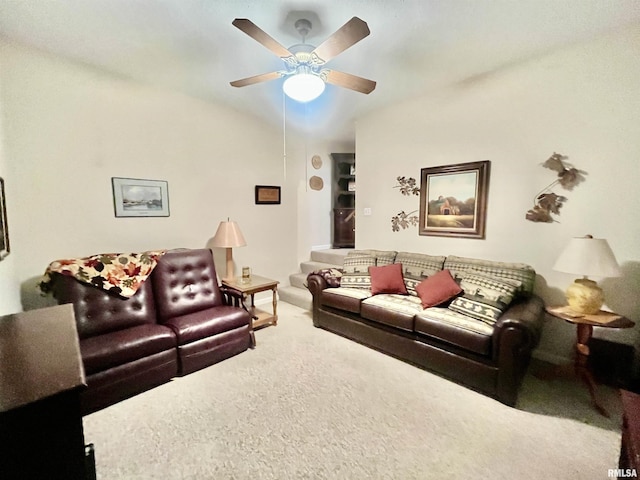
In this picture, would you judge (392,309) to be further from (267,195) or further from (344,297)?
(267,195)

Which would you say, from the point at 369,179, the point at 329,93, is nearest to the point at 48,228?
the point at 329,93

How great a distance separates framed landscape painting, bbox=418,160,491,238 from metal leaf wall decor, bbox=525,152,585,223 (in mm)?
450

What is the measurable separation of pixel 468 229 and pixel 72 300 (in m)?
3.80

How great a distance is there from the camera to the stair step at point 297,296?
4.14 meters

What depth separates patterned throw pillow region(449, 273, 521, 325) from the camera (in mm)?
2402

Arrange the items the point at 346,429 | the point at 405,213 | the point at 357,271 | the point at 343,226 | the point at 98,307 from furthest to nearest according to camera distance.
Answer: the point at 343,226, the point at 405,213, the point at 357,271, the point at 98,307, the point at 346,429

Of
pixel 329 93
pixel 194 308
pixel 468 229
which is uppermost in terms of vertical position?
pixel 329 93

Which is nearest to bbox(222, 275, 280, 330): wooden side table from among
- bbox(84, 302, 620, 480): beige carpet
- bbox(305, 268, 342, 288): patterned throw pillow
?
bbox(305, 268, 342, 288): patterned throw pillow

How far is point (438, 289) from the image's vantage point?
110 inches

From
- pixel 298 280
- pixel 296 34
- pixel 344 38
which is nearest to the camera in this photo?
pixel 344 38

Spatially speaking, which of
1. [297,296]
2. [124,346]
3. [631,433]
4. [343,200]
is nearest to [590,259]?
[631,433]

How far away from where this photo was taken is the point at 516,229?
9.41 feet

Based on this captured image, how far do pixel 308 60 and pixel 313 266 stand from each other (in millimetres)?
3163

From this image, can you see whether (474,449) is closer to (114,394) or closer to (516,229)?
(516,229)
